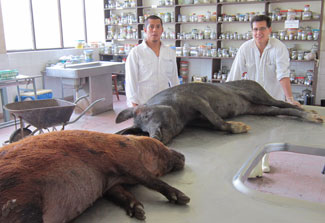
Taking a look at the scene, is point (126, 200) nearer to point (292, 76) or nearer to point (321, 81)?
point (292, 76)

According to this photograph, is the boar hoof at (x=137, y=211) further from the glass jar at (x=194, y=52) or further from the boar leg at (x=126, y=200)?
the glass jar at (x=194, y=52)

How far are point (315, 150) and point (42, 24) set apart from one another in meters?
8.02

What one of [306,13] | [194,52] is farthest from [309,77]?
[194,52]

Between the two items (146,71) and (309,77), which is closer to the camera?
(146,71)

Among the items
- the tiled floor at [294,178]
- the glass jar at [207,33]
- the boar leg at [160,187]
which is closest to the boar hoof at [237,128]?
the boar leg at [160,187]

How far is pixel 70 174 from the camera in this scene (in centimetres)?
118

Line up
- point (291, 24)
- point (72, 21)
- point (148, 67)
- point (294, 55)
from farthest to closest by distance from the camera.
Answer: point (72, 21)
point (294, 55)
point (291, 24)
point (148, 67)

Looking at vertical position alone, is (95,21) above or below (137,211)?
above

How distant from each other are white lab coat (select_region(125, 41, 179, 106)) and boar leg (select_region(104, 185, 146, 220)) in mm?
2198

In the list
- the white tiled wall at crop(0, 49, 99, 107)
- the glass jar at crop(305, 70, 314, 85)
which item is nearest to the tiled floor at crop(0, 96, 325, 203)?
the glass jar at crop(305, 70, 314, 85)

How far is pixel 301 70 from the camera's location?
7.46 m

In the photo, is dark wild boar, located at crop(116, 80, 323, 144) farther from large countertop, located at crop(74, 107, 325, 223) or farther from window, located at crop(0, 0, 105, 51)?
window, located at crop(0, 0, 105, 51)

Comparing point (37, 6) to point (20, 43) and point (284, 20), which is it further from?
point (284, 20)

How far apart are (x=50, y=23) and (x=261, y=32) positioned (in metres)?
6.66
